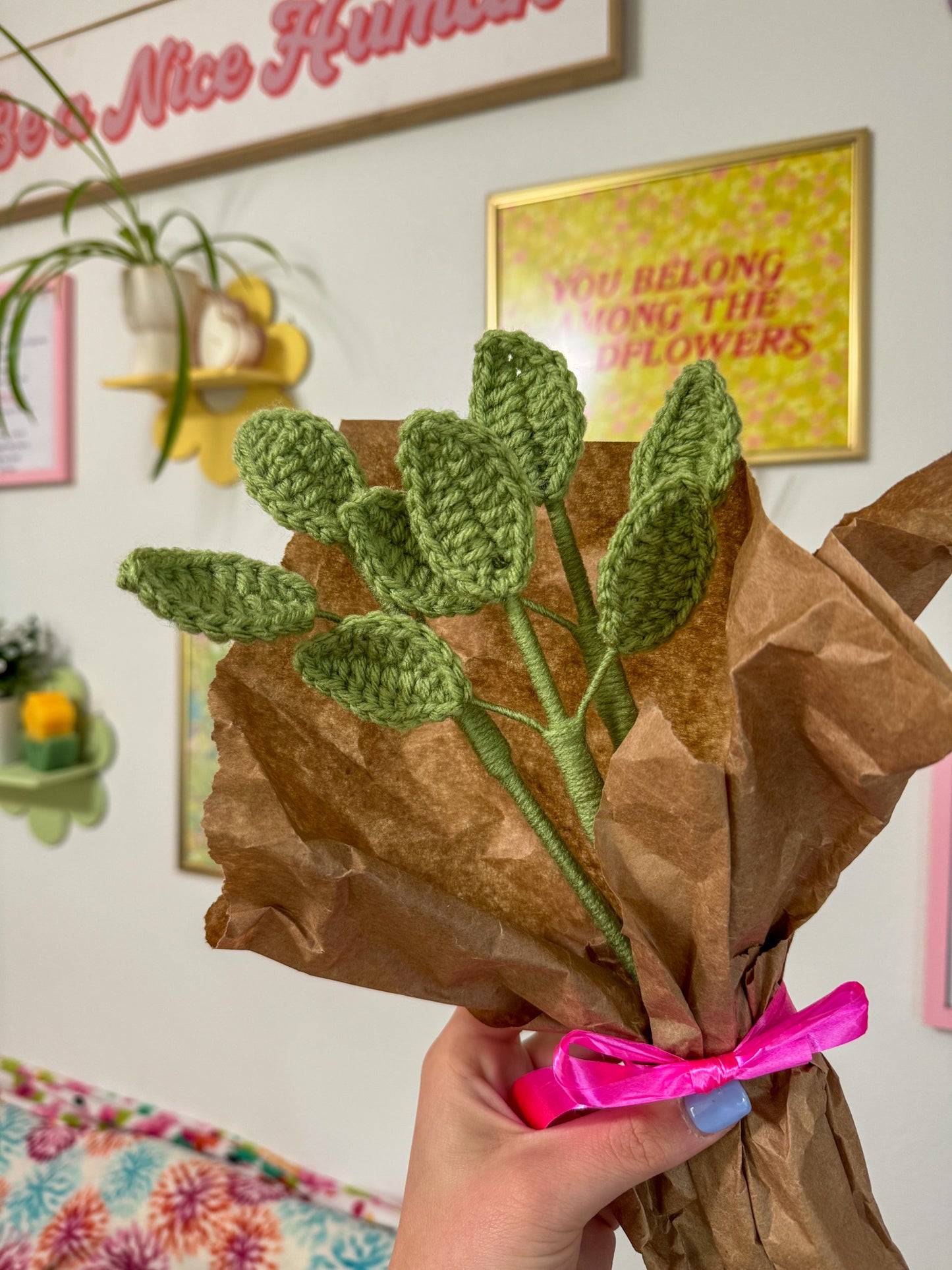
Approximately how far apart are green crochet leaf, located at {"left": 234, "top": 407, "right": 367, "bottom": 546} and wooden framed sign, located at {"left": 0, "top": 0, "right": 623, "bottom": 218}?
0.87 meters

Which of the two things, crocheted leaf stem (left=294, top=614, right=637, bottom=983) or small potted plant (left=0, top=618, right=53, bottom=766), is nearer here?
crocheted leaf stem (left=294, top=614, right=637, bottom=983)

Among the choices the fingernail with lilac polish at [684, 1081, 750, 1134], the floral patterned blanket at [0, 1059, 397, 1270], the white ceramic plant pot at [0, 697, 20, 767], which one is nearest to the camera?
the fingernail with lilac polish at [684, 1081, 750, 1134]

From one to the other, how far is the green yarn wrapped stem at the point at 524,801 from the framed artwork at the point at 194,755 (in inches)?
40.8

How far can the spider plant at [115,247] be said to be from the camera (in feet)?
3.92

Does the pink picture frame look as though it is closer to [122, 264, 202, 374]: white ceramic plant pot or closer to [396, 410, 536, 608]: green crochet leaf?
[396, 410, 536, 608]: green crochet leaf

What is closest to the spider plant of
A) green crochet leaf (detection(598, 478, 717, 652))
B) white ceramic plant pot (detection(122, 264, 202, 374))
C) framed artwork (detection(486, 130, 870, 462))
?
white ceramic plant pot (detection(122, 264, 202, 374))

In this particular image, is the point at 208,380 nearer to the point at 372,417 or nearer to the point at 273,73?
the point at 372,417

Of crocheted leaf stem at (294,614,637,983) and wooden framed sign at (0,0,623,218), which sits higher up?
wooden framed sign at (0,0,623,218)

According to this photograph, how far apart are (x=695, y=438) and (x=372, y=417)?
36.0 inches

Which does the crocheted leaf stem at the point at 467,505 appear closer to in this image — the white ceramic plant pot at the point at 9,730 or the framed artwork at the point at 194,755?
the framed artwork at the point at 194,755

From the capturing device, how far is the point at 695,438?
13.1 inches

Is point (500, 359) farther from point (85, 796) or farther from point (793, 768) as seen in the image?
point (85, 796)

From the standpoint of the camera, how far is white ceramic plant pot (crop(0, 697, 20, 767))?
1.45m

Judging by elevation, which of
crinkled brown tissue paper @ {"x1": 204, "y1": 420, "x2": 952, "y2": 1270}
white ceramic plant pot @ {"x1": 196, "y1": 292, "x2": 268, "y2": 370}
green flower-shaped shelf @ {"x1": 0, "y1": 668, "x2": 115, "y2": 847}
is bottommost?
green flower-shaped shelf @ {"x1": 0, "y1": 668, "x2": 115, "y2": 847}
